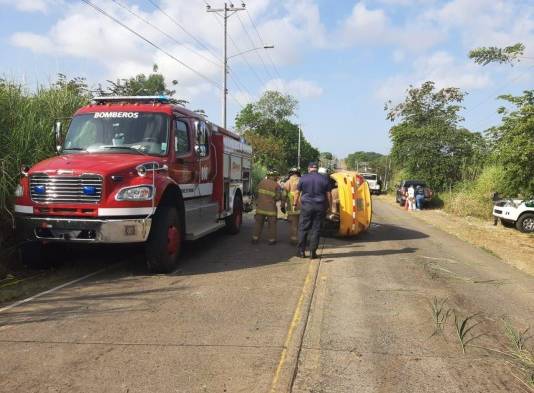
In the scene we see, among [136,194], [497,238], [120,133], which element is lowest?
[497,238]

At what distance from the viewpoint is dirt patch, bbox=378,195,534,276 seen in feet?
35.1

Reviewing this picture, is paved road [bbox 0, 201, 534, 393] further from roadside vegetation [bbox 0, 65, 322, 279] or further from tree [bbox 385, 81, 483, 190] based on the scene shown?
tree [bbox 385, 81, 483, 190]

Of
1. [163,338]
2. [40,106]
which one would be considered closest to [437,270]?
[163,338]

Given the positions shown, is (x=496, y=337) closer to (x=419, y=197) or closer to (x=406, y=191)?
(x=419, y=197)

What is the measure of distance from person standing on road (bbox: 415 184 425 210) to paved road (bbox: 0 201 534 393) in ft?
57.0

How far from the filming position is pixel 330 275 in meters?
7.83

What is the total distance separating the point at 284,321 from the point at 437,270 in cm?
425

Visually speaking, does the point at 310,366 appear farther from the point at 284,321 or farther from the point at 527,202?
the point at 527,202

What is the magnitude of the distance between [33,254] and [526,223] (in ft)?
47.7

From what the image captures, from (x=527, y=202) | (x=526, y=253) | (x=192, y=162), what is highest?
(x=192, y=162)

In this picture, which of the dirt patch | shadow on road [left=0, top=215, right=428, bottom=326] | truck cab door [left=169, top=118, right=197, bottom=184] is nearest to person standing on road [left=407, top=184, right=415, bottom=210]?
the dirt patch

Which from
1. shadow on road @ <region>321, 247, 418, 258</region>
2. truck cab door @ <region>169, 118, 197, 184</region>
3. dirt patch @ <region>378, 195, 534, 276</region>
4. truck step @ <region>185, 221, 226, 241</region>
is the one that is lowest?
dirt patch @ <region>378, 195, 534, 276</region>

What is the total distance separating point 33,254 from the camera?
7.40 metres

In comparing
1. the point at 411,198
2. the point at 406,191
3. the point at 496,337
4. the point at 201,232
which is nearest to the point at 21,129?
the point at 201,232
